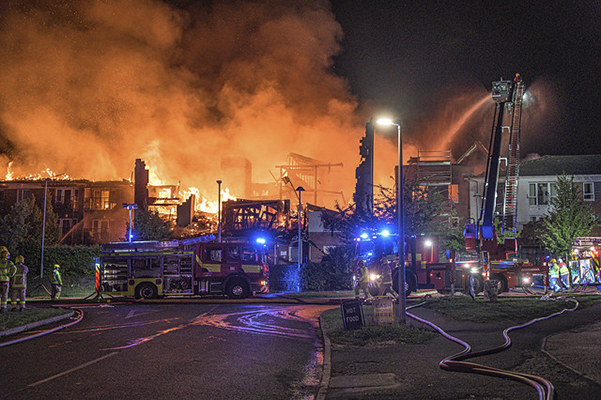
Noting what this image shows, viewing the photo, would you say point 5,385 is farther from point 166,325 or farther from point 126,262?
point 126,262

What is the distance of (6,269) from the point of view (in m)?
16.2

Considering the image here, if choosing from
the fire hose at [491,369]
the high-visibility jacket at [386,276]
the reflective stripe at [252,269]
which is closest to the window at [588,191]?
the reflective stripe at [252,269]

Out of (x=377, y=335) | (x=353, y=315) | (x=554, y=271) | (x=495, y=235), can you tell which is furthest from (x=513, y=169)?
(x=377, y=335)

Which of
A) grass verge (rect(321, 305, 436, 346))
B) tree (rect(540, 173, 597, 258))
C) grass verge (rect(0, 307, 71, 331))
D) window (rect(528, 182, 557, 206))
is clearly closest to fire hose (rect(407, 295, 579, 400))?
grass verge (rect(321, 305, 436, 346))

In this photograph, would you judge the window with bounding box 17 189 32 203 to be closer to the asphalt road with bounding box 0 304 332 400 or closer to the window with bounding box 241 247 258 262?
the window with bounding box 241 247 258 262

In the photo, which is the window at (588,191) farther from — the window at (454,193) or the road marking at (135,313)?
the road marking at (135,313)

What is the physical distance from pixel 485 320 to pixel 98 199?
4519cm

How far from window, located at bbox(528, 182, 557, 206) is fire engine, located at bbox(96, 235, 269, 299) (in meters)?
31.3

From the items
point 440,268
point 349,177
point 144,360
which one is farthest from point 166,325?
point 349,177

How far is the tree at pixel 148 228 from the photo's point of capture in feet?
125

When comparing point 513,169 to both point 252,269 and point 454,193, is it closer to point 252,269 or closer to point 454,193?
point 252,269

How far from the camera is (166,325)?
1415 cm

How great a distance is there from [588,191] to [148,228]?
35097 mm

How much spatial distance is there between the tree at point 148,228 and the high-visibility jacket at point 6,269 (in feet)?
70.9
